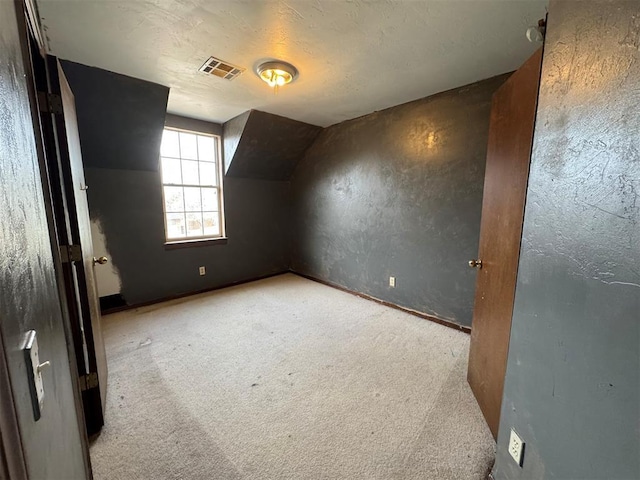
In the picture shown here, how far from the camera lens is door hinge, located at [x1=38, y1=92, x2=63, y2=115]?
1180 millimetres

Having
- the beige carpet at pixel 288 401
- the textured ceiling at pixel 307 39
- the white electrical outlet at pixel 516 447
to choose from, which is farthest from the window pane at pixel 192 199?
the white electrical outlet at pixel 516 447

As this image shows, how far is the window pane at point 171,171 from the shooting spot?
3.35 metres

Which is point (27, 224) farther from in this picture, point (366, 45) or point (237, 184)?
point (237, 184)

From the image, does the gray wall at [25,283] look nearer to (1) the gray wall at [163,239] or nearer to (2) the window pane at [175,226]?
(1) the gray wall at [163,239]

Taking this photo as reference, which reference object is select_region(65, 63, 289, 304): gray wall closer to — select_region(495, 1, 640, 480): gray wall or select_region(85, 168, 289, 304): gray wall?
select_region(85, 168, 289, 304): gray wall

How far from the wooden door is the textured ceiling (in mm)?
624

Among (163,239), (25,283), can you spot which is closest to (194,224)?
(163,239)

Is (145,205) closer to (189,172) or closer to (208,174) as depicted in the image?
(189,172)

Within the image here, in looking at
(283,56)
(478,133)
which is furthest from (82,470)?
(478,133)

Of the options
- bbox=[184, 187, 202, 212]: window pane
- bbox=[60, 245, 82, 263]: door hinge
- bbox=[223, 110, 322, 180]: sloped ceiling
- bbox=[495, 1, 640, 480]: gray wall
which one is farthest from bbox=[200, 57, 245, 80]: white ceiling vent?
bbox=[495, 1, 640, 480]: gray wall

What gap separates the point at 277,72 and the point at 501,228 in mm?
1901

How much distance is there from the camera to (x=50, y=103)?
121cm

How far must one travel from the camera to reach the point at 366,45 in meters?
1.80

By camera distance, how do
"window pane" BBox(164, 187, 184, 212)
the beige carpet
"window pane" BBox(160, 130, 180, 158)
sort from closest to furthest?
the beige carpet
"window pane" BBox(160, 130, 180, 158)
"window pane" BBox(164, 187, 184, 212)
